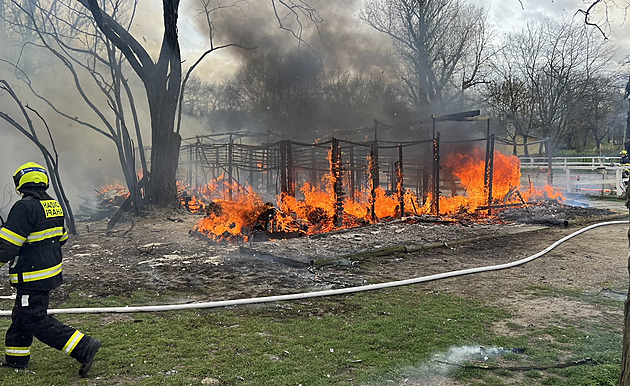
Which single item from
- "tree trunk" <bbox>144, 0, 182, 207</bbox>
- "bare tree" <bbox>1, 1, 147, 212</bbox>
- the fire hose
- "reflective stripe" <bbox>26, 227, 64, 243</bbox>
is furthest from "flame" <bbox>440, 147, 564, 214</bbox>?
"reflective stripe" <bbox>26, 227, 64, 243</bbox>

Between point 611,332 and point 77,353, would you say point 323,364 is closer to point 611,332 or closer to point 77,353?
point 77,353

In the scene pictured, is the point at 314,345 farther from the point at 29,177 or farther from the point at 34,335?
the point at 29,177

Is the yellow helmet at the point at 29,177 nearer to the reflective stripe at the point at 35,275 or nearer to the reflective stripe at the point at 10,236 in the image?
the reflective stripe at the point at 10,236

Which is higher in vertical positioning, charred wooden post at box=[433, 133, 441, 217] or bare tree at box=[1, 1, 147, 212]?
bare tree at box=[1, 1, 147, 212]

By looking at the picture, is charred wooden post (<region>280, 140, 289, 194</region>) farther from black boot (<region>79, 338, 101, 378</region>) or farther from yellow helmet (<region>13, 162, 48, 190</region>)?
→ black boot (<region>79, 338, 101, 378</region>)

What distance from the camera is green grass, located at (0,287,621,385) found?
367 centimetres

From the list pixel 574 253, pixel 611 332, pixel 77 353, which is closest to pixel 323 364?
pixel 77 353

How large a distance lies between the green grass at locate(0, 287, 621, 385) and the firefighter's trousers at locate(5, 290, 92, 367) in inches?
6.2

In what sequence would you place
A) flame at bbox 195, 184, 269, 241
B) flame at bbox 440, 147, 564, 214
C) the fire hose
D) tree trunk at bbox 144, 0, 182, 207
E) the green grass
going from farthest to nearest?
A: flame at bbox 440, 147, 564, 214, tree trunk at bbox 144, 0, 182, 207, flame at bbox 195, 184, 269, 241, the fire hose, the green grass

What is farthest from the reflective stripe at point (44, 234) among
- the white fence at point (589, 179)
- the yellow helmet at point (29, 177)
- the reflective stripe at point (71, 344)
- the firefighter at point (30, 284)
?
the white fence at point (589, 179)

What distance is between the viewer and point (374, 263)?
809cm

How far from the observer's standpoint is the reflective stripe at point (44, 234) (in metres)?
3.85

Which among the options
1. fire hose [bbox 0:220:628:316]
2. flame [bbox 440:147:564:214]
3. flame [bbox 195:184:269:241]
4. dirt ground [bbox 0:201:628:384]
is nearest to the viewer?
fire hose [bbox 0:220:628:316]

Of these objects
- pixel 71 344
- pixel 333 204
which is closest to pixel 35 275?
pixel 71 344
